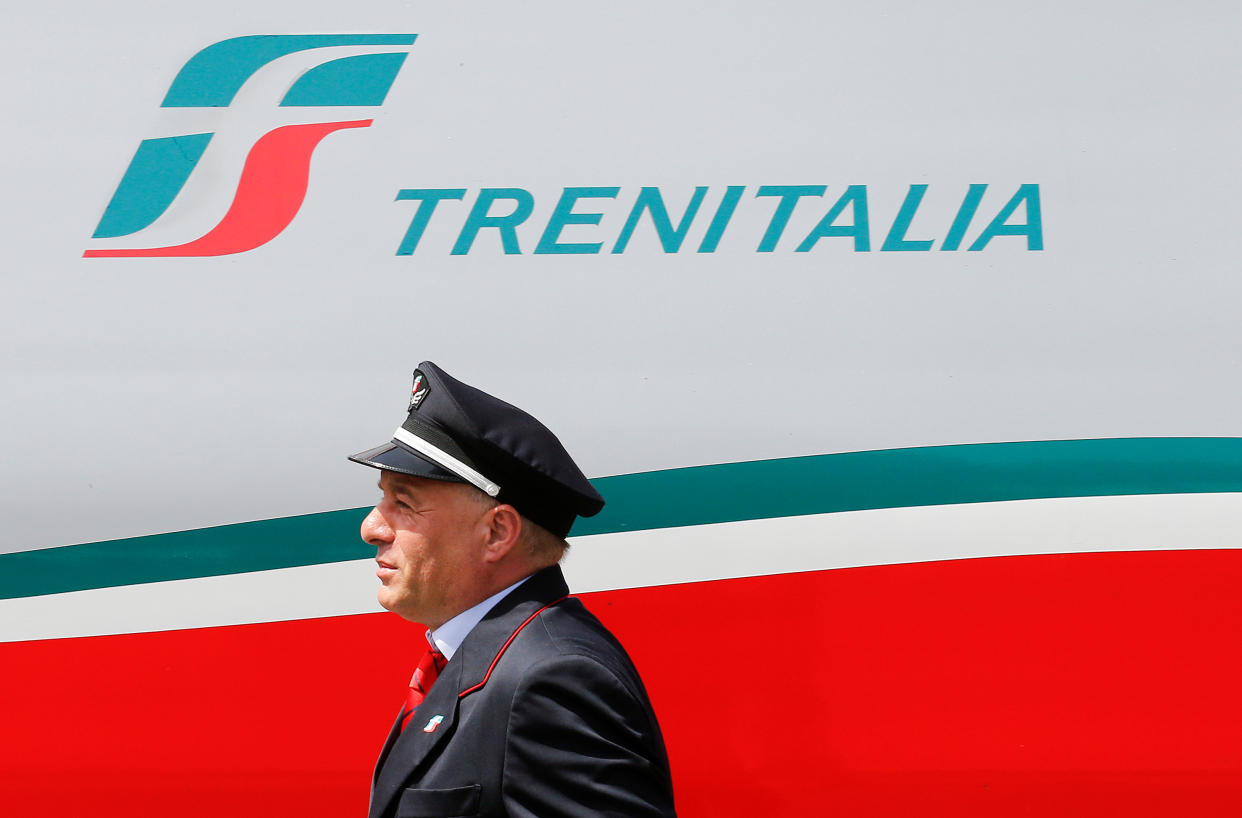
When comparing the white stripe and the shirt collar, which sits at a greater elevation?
the white stripe

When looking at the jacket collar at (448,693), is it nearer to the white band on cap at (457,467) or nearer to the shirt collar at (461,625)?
the shirt collar at (461,625)

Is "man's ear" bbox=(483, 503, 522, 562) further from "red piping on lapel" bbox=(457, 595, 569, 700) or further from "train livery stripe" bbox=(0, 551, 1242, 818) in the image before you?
"train livery stripe" bbox=(0, 551, 1242, 818)

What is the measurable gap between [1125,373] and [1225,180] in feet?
1.25

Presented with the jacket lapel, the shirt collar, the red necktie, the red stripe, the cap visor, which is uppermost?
the red stripe

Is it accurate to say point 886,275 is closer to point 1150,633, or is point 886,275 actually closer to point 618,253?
point 618,253

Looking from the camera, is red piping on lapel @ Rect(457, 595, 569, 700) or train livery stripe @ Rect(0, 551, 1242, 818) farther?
train livery stripe @ Rect(0, 551, 1242, 818)

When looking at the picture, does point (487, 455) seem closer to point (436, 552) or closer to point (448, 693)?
point (436, 552)

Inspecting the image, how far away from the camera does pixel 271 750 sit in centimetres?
187

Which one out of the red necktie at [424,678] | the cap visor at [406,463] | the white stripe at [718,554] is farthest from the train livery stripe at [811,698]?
the cap visor at [406,463]

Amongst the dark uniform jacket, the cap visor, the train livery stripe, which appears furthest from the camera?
the train livery stripe

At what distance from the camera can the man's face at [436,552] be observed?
4.81 feet

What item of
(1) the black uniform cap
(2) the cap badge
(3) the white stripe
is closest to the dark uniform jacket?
(1) the black uniform cap

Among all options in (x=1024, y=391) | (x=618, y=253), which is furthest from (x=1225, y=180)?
(x=618, y=253)

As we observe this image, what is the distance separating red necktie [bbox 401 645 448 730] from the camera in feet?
4.83
